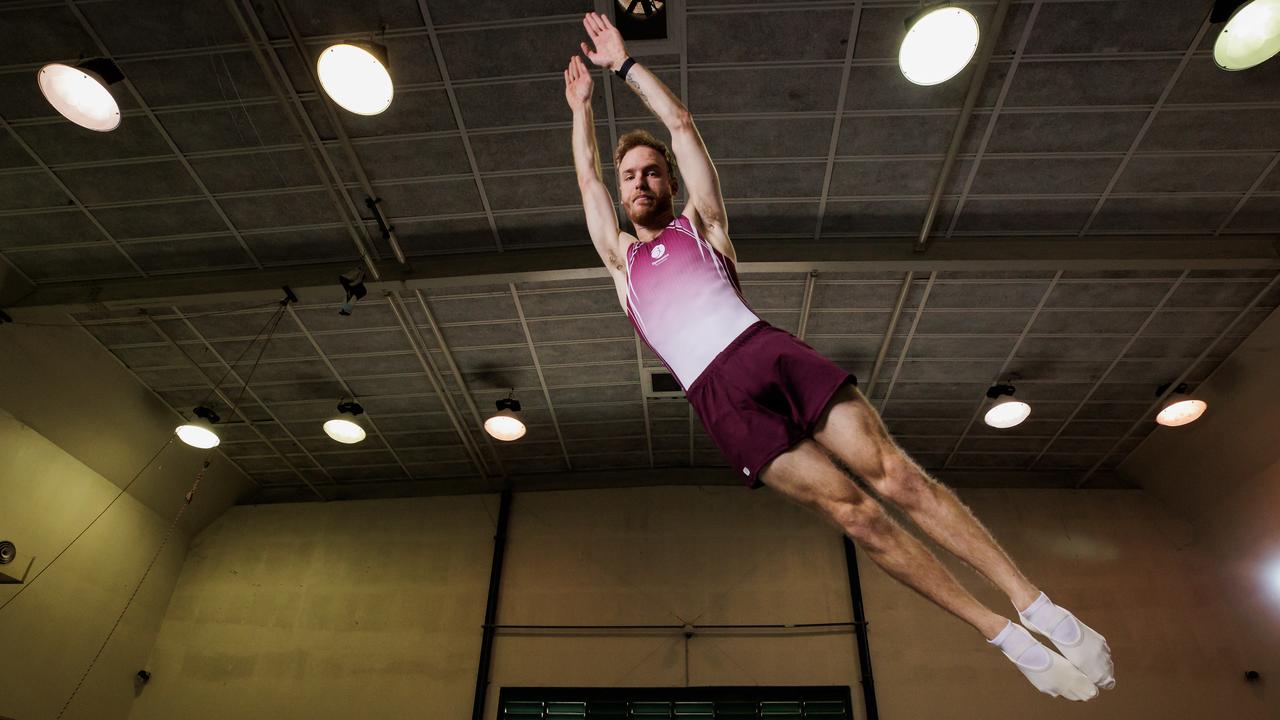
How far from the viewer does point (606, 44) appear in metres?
2.57

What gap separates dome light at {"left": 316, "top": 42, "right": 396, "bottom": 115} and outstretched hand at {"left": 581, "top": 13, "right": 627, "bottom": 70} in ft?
5.43

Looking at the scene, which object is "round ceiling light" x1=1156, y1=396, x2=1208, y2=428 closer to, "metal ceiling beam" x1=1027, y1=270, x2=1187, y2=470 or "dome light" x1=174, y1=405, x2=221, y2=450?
"metal ceiling beam" x1=1027, y1=270, x2=1187, y2=470

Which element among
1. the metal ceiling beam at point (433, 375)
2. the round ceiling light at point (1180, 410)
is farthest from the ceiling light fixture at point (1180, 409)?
the metal ceiling beam at point (433, 375)

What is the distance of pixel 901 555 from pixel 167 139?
5.07 meters

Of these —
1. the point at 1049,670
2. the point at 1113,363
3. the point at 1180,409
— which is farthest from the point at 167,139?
the point at 1180,409

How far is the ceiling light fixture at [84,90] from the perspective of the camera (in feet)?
12.6

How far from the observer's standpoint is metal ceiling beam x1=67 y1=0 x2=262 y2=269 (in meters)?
4.00

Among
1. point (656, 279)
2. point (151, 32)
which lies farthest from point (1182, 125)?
point (151, 32)

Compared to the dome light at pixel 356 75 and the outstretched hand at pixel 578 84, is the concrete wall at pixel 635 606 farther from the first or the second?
the outstretched hand at pixel 578 84

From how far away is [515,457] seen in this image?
315 inches

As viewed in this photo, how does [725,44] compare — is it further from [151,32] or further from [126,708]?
[126,708]

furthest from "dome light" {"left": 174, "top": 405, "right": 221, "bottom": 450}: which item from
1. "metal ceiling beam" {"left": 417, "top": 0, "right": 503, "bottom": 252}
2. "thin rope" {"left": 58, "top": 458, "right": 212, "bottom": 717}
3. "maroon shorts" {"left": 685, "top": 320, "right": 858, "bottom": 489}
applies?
"maroon shorts" {"left": 685, "top": 320, "right": 858, "bottom": 489}

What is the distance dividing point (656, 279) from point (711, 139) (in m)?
2.56

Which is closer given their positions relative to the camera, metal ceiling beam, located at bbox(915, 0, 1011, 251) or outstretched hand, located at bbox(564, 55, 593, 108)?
outstretched hand, located at bbox(564, 55, 593, 108)
